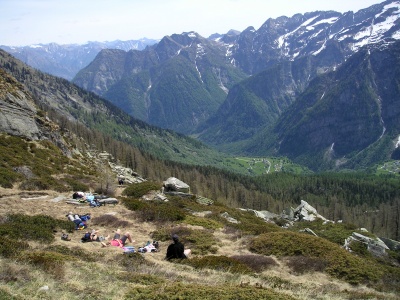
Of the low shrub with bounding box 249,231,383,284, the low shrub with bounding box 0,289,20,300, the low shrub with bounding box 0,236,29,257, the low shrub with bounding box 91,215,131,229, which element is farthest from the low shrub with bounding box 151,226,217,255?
the low shrub with bounding box 0,289,20,300

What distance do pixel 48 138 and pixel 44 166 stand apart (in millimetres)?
22503

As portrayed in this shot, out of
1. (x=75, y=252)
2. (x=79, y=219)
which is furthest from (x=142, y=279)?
(x=79, y=219)

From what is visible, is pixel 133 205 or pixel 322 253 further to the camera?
pixel 133 205

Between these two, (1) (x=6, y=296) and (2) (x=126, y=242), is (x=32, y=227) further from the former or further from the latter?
(1) (x=6, y=296)

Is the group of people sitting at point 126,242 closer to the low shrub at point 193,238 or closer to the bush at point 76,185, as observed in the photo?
the low shrub at point 193,238

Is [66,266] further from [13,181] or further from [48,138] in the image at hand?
[48,138]

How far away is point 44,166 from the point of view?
57594 mm

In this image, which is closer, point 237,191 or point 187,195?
point 187,195

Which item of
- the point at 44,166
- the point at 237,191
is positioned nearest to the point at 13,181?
the point at 44,166

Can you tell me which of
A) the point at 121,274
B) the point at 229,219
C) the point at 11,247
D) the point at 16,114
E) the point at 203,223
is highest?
→ the point at 16,114

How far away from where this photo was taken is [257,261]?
96.3 feet

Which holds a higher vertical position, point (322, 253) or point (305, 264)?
point (305, 264)

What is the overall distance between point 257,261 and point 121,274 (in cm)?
1342

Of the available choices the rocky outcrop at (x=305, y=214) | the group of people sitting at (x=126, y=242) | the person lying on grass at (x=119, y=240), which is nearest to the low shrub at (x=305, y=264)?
the group of people sitting at (x=126, y=242)
